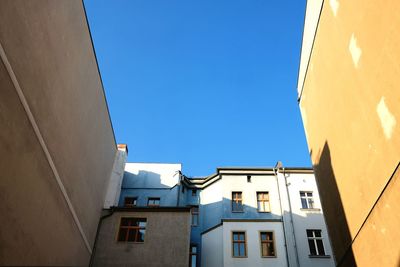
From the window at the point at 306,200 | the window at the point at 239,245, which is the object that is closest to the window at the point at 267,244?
the window at the point at 239,245

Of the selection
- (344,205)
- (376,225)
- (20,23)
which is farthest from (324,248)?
(20,23)

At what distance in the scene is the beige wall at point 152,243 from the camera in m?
17.4

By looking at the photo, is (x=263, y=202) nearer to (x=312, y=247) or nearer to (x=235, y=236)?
(x=235, y=236)

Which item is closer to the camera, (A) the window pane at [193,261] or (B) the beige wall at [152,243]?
(B) the beige wall at [152,243]

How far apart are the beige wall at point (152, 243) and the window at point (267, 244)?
5.97 metres

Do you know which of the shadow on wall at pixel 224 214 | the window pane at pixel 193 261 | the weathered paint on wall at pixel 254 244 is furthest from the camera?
the shadow on wall at pixel 224 214

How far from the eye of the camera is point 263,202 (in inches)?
952

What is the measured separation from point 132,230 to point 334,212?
35.7ft

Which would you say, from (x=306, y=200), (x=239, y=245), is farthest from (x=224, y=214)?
(x=306, y=200)

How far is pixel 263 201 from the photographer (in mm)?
24219

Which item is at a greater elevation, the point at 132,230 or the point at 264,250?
the point at 132,230

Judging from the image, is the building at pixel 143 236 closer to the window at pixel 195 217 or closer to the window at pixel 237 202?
the window at pixel 237 202

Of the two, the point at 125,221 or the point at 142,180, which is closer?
the point at 125,221

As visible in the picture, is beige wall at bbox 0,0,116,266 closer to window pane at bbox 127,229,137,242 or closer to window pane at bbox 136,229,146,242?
window pane at bbox 127,229,137,242
